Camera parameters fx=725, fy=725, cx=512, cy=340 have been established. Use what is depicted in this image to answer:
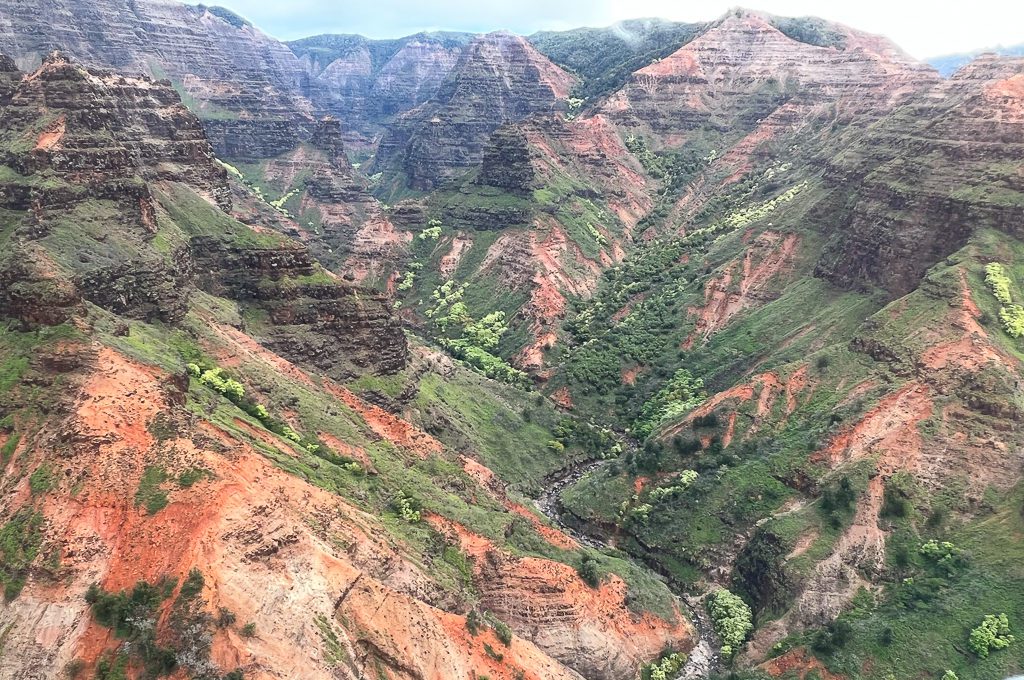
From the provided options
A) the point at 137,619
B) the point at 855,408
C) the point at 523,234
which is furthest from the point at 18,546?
the point at 523,234

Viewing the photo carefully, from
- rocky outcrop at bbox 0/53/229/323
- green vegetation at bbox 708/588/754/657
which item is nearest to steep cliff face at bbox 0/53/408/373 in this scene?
rocky outcrop at bbox 0/53/229/323

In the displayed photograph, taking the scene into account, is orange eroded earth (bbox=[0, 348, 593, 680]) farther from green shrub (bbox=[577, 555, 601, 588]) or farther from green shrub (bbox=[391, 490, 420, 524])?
green shrub (bbox=[577, 555, 601, 588])

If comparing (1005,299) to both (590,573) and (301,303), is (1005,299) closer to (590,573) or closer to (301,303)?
(590,573)

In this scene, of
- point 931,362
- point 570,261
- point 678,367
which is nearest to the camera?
point 931,362

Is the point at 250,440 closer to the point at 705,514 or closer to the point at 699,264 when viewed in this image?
the point at 705,514

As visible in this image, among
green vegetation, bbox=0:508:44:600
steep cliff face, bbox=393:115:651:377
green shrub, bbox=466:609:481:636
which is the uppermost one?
green vegetation, bbox=0:508:44:600

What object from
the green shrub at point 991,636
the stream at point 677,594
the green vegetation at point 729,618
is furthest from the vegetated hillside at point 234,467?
the green shrub at point 991,636

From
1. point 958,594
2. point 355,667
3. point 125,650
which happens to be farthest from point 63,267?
point 958,594
